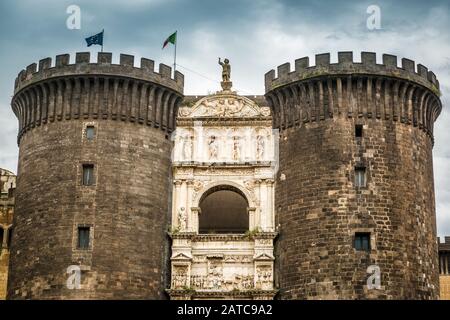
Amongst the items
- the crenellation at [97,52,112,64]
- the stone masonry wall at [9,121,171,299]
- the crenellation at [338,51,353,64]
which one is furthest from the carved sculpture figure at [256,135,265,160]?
the crenellation at [97,52,112,64]

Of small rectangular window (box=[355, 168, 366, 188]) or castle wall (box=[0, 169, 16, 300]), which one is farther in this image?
castle wall (box=[0, 169, 16, 300])

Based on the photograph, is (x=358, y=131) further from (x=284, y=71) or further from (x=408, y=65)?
(x=284, y=71)

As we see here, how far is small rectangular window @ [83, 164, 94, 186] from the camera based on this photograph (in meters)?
43.2

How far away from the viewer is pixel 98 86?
4456cm

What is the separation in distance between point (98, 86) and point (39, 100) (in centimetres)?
289

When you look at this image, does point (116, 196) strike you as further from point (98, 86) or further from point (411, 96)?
point (411, 96)

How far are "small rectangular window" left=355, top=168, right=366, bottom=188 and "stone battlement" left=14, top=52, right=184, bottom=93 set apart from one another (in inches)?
362

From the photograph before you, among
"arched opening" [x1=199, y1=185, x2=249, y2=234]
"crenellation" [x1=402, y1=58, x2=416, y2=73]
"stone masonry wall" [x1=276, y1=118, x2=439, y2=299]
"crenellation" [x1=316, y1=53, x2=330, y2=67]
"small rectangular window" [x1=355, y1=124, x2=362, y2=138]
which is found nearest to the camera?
"stone masonry wall" [x1=276, y1=118, x2=439, y2=299]

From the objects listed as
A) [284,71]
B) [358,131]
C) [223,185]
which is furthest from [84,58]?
[358,131]

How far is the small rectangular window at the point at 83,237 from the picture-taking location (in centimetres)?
4222

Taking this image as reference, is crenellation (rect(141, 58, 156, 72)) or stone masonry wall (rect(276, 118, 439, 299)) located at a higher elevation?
crenellation (rect(141, 58, 156, 72))

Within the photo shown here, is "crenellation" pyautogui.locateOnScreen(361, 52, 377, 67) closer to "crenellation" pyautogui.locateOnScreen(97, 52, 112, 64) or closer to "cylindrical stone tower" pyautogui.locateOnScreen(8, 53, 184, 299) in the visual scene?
"cylindrical stone tower" pyautogui.locateOnScreen(8, 53, 184, 299)

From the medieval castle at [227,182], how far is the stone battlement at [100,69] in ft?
0.20
